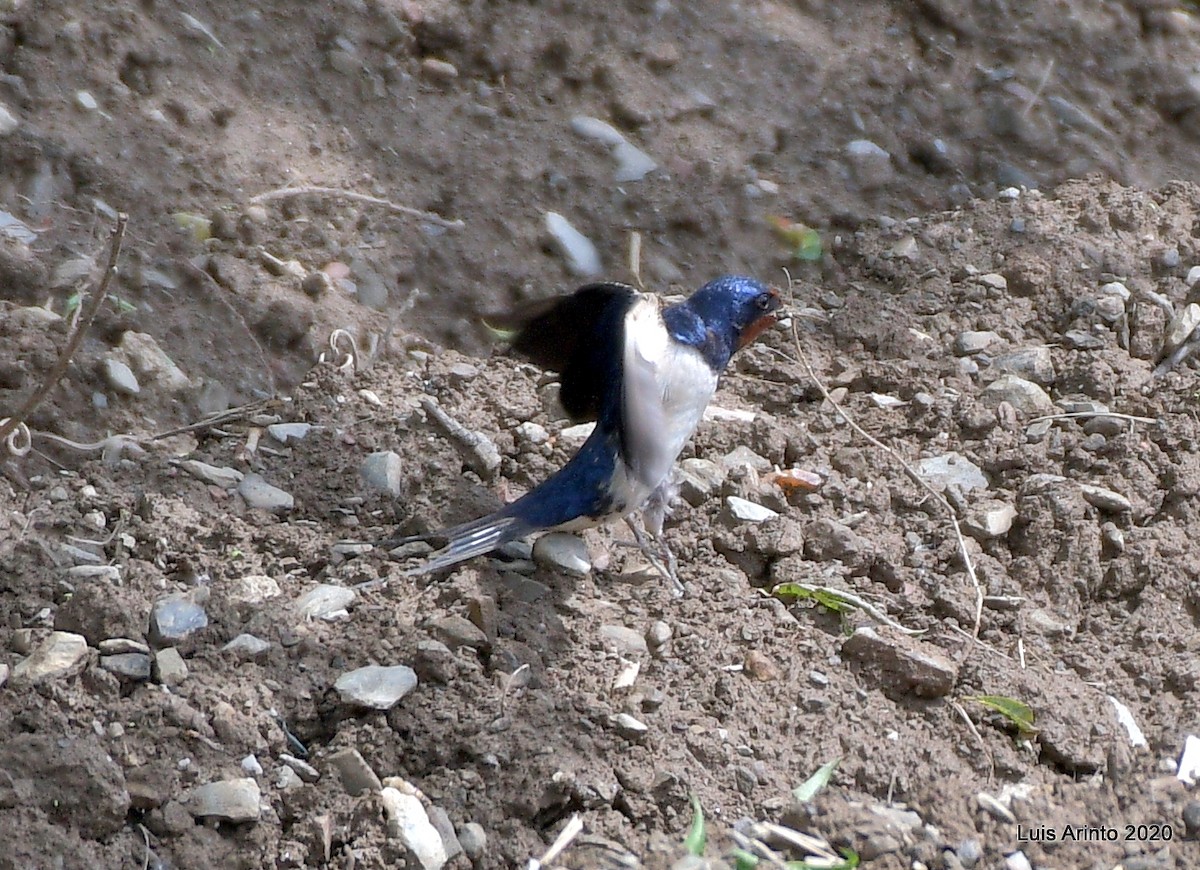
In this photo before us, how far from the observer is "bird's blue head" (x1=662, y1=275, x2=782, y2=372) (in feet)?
11.0

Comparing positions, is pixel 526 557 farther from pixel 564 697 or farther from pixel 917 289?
pixel 917 289

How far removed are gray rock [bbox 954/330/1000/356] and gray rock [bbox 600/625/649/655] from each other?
1.50m

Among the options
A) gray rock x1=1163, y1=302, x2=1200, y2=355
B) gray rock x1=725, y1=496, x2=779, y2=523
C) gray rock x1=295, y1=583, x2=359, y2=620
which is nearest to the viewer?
gray rock x1=295, y1=583, x2=359, y2=620

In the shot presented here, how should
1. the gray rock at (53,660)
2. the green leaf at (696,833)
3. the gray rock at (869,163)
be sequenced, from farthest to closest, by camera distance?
the gray rock at (869,163)
the gray rock at (53,660)
the green leaf at (696,833)

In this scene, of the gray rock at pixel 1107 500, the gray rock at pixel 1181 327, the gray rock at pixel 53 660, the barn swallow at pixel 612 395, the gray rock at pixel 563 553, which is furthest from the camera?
the gray rock at pixel 1181 327

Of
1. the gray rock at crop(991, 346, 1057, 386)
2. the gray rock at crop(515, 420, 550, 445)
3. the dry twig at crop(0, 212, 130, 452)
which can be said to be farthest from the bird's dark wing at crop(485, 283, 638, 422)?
the gray rock at crop(991, 346, 1057, 386)

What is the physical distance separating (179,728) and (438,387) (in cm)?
134

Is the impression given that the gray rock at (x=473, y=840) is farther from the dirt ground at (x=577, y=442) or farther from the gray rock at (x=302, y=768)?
the gray rock at (x=302, y=768)

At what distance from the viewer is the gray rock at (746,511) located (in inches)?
127

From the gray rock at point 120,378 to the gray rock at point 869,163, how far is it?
2.37 meters

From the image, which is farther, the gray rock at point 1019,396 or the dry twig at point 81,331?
the gray rock at point 1019,396

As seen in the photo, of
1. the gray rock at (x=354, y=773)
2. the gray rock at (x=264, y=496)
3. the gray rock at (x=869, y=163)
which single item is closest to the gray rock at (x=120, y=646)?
the gray rock at (x=354, y=773)

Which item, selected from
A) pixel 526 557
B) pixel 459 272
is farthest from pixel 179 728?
pixel 459 272

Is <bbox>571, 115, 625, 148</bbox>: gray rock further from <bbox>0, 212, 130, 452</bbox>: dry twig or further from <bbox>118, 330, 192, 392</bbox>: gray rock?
<bbox>0, 212, 130, 452</bbox>: dry twig
